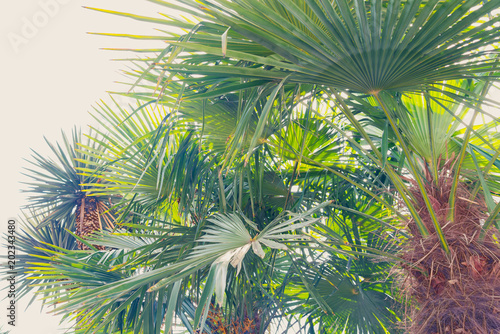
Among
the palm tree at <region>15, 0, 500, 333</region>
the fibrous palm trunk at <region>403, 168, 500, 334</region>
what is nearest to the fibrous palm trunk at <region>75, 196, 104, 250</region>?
the palm tree at <region>15, 0, 500, 333</region>

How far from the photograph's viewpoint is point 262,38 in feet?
2.44

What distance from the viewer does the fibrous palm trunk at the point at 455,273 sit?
0.93m

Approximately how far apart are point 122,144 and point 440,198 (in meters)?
1.57

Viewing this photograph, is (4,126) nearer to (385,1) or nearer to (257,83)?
(257,83)

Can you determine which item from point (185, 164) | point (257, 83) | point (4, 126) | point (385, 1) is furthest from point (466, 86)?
point (4, 126)
